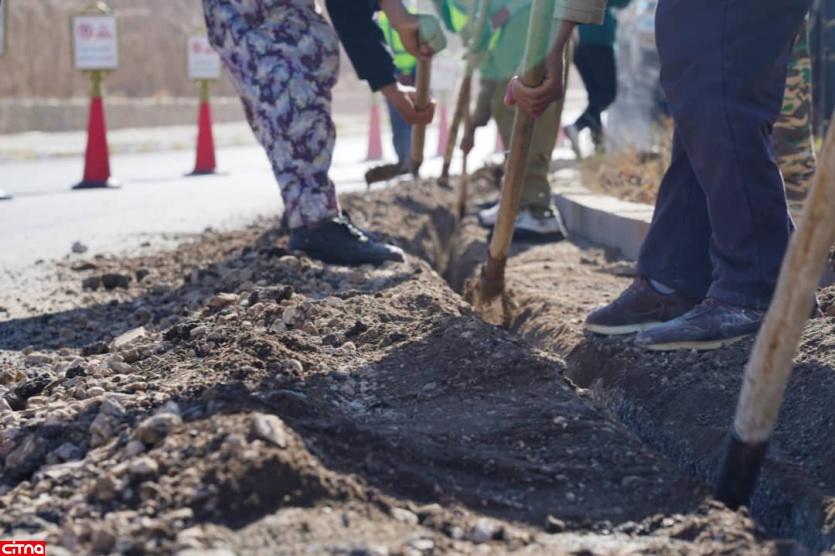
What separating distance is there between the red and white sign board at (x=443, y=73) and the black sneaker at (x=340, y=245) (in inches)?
438

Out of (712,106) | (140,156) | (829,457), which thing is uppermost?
(712,106)

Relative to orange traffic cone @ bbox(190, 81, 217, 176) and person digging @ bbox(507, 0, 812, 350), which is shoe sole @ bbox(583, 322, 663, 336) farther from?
orange traffic cone @ bbox(190, 81, 217, 176)

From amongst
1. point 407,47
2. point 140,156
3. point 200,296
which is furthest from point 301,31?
point 140,156

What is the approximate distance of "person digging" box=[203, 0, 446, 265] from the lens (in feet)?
16.6

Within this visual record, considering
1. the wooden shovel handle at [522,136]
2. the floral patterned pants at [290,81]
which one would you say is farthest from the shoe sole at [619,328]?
the floral patterned pants at [290,81]

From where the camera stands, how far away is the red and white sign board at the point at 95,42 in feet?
39.3

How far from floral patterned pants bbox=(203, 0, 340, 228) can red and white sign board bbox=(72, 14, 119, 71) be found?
23.3ft

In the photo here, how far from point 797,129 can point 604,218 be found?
63.8 inches

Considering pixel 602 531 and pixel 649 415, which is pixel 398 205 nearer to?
pixel 649 415

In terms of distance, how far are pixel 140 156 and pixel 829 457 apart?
12.7m

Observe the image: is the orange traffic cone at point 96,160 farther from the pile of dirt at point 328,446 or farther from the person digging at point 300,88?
the pile of dirt at point 328,446

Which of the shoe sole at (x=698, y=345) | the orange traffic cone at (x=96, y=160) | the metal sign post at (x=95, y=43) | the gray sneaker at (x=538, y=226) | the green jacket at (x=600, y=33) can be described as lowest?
the orange traffic cone at (x=96, y=160)

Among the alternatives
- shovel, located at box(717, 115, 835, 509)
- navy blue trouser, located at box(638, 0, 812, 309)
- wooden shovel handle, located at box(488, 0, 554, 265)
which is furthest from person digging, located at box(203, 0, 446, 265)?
shovel, located at box(717, 115, 835, 509)

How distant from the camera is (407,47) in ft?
16.7
